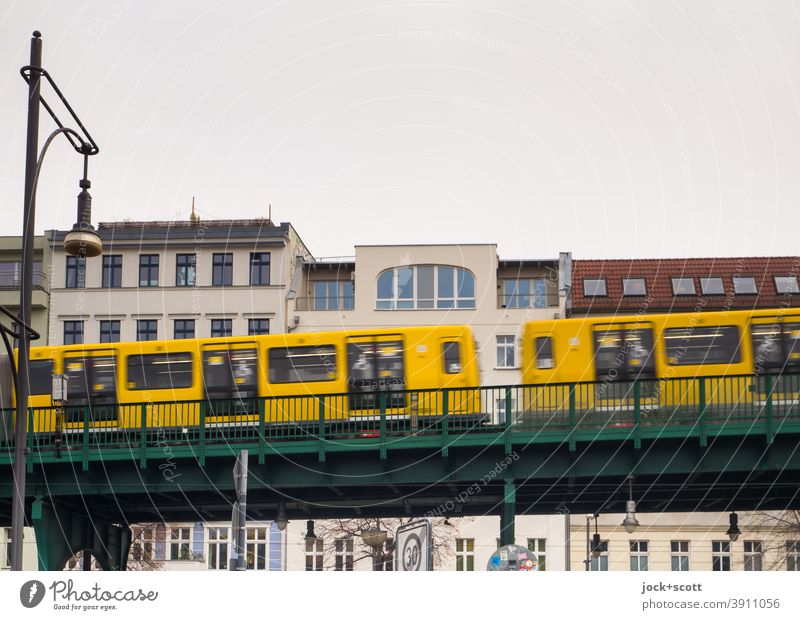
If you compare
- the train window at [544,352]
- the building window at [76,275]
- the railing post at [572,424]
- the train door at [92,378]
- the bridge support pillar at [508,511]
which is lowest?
the bridge support pillar at [508,511]

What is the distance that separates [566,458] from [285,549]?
4510cm

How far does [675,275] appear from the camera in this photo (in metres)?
81.1

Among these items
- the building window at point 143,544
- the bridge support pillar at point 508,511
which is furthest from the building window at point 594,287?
the bridge support pillar at point 508,511

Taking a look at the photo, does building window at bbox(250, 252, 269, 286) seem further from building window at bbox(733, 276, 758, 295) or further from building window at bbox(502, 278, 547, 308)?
building window at bbox(733, 276, 758, 295)

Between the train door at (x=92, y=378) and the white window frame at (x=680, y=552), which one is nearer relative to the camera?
the train door at (x=92, y=378)

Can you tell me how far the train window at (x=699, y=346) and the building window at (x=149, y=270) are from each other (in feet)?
132

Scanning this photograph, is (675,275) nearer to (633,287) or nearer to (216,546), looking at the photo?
(633,287)

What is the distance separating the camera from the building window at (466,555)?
254ft

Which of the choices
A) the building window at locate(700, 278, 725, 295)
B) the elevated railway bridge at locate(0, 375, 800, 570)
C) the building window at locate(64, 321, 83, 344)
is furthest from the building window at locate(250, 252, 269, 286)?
the elevated railway bridge at locate(0, 375, 800, 570)

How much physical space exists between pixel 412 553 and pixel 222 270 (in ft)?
194

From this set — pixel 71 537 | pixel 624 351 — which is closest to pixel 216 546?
pixel 624 351

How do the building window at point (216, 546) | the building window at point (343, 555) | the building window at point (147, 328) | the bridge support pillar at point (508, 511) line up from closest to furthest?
1. the bridge support pillar at point (508, 511)
2. the building window at point (343, 555)
3. the building window at point (147, 328)
4. the building window at point (216, 546)

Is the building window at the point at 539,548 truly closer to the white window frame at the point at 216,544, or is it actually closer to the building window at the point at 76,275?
the white window frame at the point at 216,544
